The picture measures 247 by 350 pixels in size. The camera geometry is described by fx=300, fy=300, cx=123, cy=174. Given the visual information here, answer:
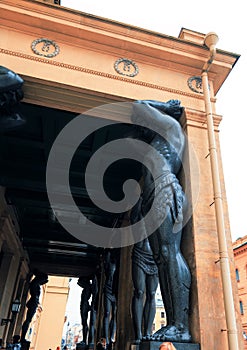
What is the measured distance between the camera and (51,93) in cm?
468

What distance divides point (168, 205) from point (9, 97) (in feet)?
8.97

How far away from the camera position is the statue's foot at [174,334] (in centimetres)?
316

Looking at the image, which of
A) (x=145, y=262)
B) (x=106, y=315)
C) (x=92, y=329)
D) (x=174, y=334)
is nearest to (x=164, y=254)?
(x=174, y=334)

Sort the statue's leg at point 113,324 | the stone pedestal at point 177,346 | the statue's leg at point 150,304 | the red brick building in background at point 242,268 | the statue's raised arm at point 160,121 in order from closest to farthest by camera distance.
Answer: the stone pedestal at point 177,346, the statue's raised arm at point 160,121, the statue's leg at point 150,304, the statue's leg at point 113,324, the red brick building in background at point 242,268

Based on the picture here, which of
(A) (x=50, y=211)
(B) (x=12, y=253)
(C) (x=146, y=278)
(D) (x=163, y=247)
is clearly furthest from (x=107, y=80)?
(B) (x=12, y=253)

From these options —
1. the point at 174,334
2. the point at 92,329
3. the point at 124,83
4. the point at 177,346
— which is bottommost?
the point at 177,346

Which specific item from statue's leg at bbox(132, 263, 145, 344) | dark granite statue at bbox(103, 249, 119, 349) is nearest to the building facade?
statue's leg at bbox(132, 263, 145, 344)

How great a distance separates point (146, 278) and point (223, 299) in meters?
1.79

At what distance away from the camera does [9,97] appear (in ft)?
14.2

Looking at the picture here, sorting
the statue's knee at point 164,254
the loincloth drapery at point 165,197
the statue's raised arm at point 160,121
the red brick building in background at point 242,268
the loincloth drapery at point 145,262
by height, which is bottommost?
the statue's knee at point 164,254

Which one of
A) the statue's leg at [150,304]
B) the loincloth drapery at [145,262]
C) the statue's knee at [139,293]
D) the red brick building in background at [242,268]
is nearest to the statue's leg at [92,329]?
the statue's knee at [139,293]

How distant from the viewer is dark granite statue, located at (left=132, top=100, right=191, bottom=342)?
3414 mm

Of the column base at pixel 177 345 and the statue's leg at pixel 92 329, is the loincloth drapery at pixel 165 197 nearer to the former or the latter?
the column base at pixel 177 345

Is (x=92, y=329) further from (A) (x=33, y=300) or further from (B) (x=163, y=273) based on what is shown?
(B) (x=163, y=273)
